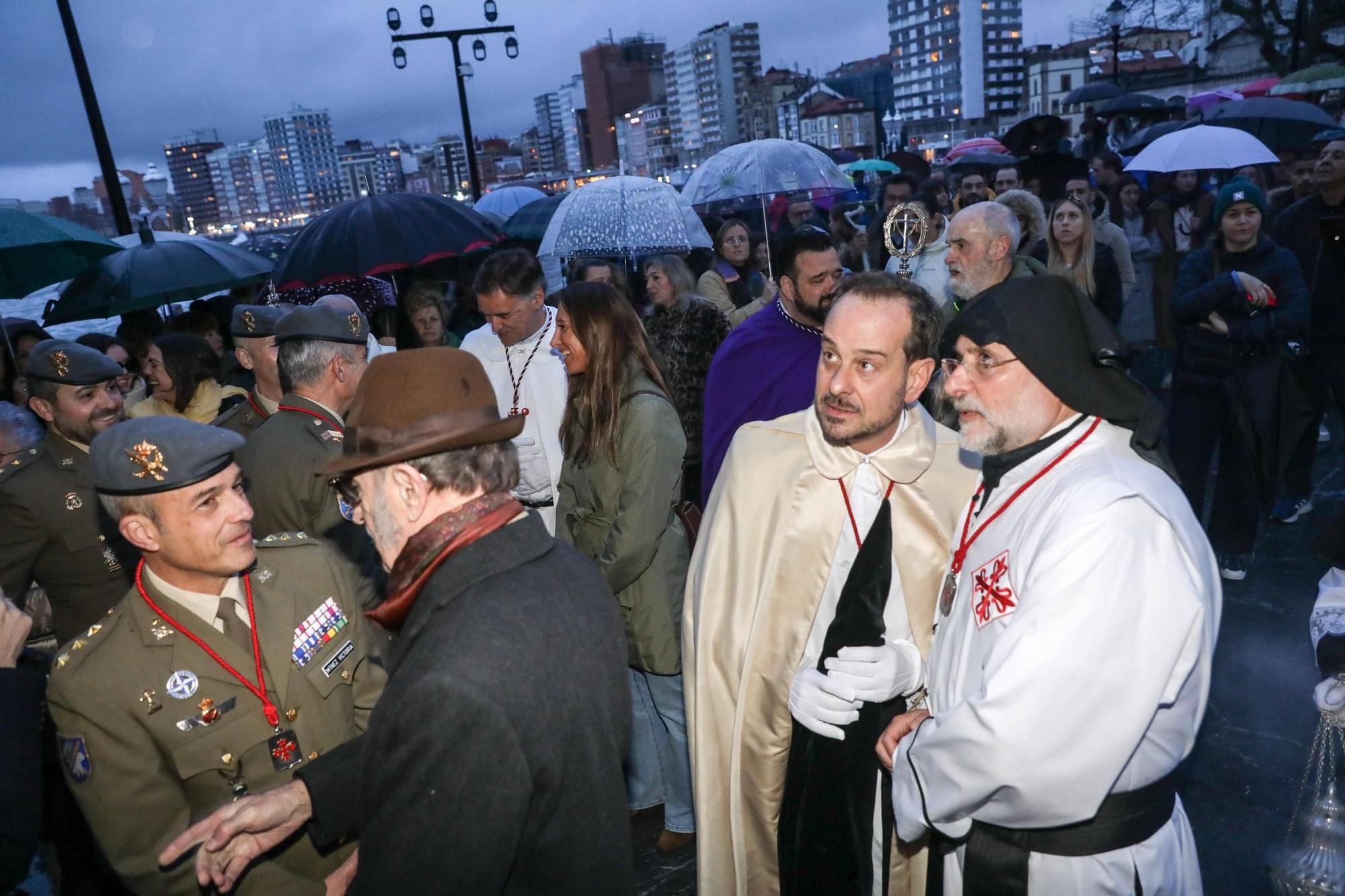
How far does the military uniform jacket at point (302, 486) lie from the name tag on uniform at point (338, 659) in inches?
32.4

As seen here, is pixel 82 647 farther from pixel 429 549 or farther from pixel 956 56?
pixel 956 56

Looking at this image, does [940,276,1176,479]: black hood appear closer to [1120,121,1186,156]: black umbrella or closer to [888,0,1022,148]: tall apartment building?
[1120,121,1186,156]: black umbrella

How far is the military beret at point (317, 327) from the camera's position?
3656 mm

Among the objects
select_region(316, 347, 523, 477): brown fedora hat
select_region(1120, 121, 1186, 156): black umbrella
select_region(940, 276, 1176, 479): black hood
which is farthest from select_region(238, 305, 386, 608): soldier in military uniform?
select_region(1120, 121, 1186, 156): black umbrella

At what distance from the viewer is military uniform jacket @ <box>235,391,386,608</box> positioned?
11.2 ft

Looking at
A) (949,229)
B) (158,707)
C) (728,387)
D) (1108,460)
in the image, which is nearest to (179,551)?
(158,707)

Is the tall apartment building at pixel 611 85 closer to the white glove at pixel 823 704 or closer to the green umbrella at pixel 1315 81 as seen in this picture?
the green umbrella at pixel 1315 81

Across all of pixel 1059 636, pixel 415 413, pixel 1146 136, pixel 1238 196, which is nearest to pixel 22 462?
pixel 415 413

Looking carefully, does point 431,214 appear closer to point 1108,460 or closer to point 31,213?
point 31,213

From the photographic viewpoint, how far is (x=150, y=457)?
2.31m

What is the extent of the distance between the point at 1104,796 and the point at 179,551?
236 cm

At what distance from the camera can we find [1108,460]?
6.95ft

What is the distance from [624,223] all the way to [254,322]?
2.92 metres

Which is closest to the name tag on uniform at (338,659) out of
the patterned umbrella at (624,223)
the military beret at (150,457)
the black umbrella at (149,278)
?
the military beret at (150,457)
